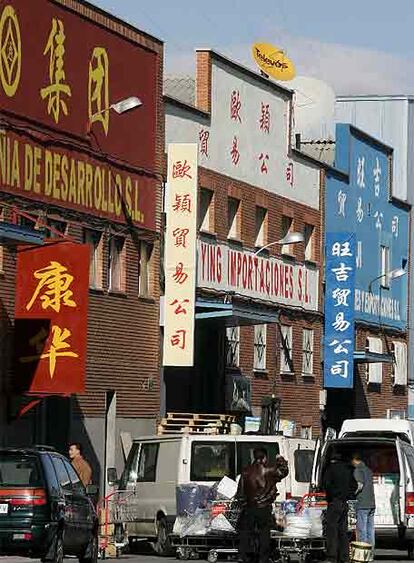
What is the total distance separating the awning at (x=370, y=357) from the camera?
5366 cm

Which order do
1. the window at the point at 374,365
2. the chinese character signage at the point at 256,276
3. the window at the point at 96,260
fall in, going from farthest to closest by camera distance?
the window at the point at 374,365, the chinese character signage at the point at 256,276, the window at the point at 96,260

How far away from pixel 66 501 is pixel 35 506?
1095mm

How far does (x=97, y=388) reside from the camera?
38031 millimetres

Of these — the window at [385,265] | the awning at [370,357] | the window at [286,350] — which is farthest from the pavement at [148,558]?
the window at [385,265]

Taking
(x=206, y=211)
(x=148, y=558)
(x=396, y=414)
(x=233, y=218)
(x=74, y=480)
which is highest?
(x=233, y=218)

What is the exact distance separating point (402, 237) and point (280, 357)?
1331cm

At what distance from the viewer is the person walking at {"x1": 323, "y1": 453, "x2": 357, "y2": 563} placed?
27.2m

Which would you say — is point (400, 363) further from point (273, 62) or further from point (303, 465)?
point (303, 465)

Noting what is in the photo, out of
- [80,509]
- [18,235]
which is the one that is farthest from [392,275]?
[80,509]

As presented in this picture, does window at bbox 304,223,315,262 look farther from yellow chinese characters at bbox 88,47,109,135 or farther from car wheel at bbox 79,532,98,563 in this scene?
car wheel at bbox 79,532,98,563

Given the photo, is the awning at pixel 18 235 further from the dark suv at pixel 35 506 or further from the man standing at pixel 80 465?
the dark suv at pixel 35 506

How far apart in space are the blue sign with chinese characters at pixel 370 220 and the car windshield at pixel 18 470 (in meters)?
29.6

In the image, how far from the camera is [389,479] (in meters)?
31.7

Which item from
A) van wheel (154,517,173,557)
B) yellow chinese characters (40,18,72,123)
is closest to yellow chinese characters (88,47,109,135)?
yellow chinese characters (40,18,72,123)
